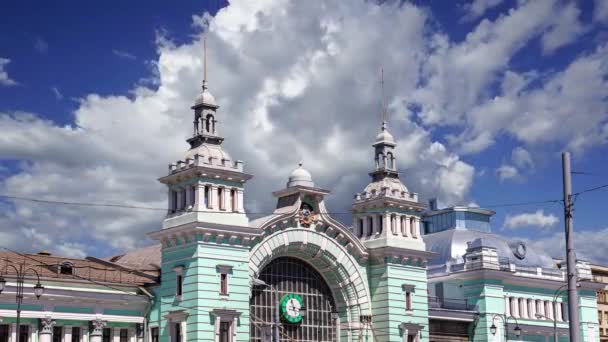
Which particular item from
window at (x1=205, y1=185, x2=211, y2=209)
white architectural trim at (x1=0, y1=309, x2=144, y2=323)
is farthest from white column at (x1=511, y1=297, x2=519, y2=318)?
white architectural trim at (x1=0, y1=309, x2=144, y2=323)

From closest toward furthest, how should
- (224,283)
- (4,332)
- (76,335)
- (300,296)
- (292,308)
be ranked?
(4,332), (76,335), (224,283), (292,308), (300,296)

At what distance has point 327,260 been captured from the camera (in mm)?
65125

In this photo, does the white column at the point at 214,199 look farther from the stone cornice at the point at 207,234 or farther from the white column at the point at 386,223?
the white column at the point at 386,223

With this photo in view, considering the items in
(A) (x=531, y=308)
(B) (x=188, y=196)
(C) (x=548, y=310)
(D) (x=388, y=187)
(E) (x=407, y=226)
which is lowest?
(C) (x=548, y=310)

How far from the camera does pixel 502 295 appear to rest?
3051 inches

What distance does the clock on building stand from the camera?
→ 63594 mm

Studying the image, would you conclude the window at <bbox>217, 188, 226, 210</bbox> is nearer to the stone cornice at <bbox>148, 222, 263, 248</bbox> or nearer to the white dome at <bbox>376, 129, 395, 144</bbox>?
the stone cornice at <bbox>148, 222, 263, 248</bbox>

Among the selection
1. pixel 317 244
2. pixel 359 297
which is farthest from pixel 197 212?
pixel 359 297

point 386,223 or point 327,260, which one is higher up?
point 386,223

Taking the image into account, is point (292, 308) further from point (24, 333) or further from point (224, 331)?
point (24, 333)

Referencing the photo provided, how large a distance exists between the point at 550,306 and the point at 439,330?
13.6 meters

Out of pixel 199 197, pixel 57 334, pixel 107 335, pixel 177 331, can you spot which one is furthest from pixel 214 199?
pixel 57 334

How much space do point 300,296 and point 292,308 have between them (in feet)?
3.91

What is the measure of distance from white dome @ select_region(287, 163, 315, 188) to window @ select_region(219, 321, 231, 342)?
434 inches
